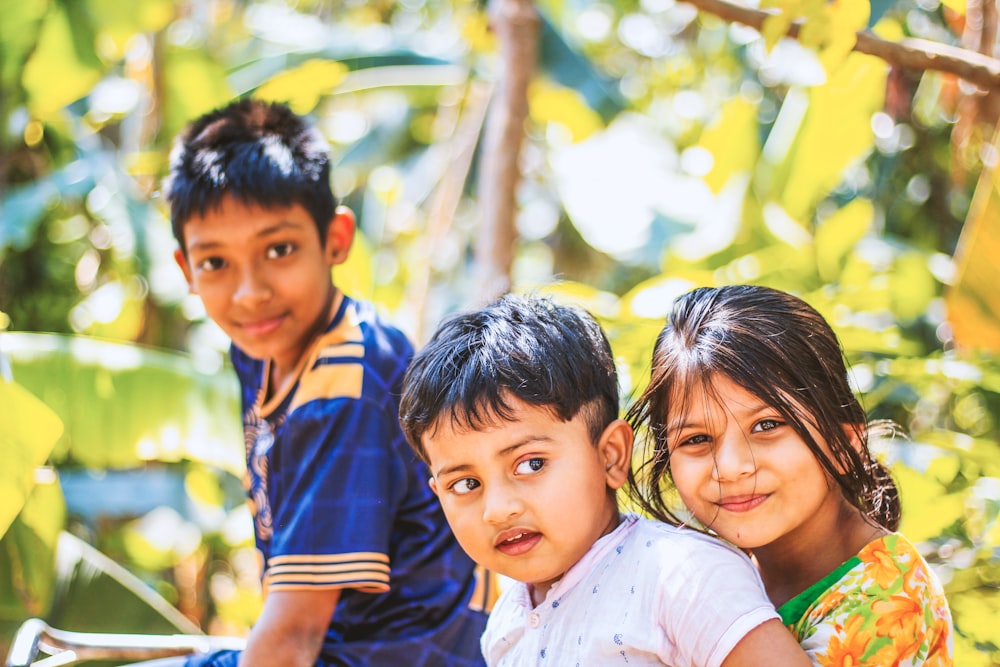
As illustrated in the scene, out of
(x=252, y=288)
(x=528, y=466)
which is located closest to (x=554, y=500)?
(x=528, y=466)

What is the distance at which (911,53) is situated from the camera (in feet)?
5.59

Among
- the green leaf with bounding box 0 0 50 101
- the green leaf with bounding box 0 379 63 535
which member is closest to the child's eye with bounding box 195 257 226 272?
the green leaf with bounding box 0 379 63 535

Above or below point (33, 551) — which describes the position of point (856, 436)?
above

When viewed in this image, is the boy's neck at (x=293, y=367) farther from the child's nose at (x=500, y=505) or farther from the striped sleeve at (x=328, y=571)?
the child's nose at (x=500, y=505)

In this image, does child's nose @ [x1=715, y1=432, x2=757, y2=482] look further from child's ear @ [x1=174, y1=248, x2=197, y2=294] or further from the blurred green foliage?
child's ear @ [x1=174, y1=248, x2=197, y2=294]

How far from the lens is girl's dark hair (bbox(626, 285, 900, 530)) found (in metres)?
1.15

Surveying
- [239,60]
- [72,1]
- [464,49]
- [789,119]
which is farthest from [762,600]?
[239,60]

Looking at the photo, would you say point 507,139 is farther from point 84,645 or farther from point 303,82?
point 84,645

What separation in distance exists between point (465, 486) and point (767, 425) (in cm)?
36

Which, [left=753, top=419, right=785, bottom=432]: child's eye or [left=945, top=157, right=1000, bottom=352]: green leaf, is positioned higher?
[left=753, top=419, right=785, bottom=432]: child's eye

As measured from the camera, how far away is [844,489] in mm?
1216

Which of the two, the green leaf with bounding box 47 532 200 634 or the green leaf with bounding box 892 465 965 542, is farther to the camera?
the green leaf with bounding box 47 532 200 634

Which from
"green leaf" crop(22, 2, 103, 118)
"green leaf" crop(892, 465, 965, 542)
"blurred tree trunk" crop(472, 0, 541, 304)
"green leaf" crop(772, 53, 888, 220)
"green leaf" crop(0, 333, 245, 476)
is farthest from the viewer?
"green leaf" crop(22, 2, 103, 118)

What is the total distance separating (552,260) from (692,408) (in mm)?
4612
